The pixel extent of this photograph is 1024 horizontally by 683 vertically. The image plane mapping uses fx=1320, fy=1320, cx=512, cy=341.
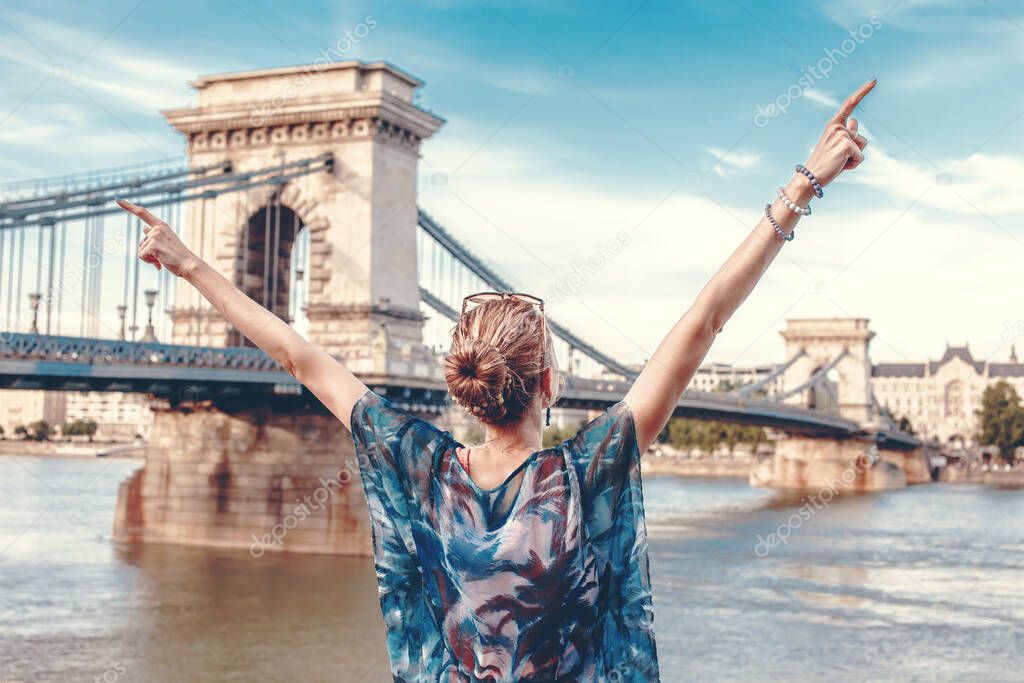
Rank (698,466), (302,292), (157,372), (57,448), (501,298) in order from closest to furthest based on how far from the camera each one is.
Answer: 1. (501,298)
2. (157,372)
3. (302,292)
4. (698,466)
5. (57,448)

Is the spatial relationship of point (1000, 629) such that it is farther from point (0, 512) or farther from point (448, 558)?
point (0, 512)

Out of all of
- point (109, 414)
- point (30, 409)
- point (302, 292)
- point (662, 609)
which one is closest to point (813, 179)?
point (662, 609)

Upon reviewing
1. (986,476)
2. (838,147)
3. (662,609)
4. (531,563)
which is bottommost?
(662,609)

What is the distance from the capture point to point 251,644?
45.8ft

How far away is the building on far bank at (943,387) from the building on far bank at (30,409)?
59112 millimetres

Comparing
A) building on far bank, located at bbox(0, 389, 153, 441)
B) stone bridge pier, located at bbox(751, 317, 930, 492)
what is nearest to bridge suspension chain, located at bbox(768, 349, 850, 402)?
stone bridge pier, located at bbox(751, 317, 930, 492)

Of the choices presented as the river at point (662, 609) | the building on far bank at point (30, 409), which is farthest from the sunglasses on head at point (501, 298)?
the building on far bank at point (30, 409)

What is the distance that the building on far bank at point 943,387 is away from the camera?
100 m

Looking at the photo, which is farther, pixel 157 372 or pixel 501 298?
pixel 157 372

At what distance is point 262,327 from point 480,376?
369 mm

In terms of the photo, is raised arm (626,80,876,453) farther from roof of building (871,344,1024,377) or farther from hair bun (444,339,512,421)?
roof of building (871,344,1024,377)

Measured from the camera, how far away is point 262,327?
182 centimetres

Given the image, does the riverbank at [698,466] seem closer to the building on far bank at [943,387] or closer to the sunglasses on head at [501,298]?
the building on far bank at [943,387]

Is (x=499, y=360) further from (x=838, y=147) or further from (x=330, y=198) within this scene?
(x=330, y=198)
